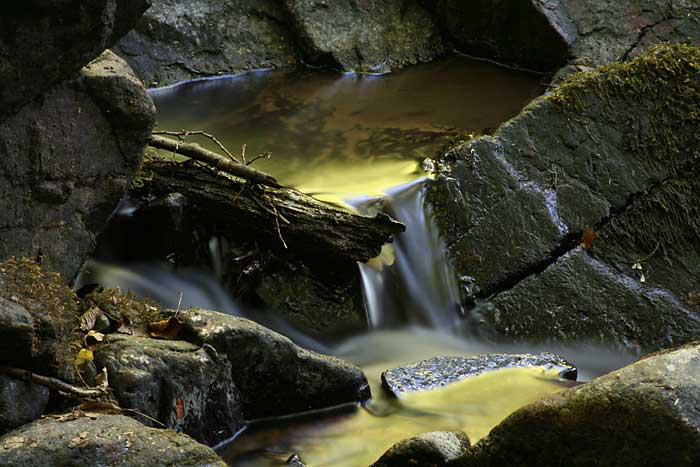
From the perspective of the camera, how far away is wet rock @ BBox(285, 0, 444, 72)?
29.4 ft

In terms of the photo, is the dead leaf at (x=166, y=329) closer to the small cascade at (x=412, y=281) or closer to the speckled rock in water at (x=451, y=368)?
the speckled rock in water at (x=451, y=368)

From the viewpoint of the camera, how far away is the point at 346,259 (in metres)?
5.48

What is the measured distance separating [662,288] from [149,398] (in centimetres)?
310

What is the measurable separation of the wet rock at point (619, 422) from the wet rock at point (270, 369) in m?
1.23

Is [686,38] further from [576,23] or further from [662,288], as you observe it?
[662,288]

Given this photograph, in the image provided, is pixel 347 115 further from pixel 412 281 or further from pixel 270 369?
pixel 270 369

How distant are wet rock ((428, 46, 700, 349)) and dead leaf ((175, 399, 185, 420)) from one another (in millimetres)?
2259

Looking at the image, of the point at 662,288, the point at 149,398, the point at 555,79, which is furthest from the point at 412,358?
the point at 555,79

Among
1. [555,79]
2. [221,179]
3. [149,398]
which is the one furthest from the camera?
[555,79]

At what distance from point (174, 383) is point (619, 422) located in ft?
5.47

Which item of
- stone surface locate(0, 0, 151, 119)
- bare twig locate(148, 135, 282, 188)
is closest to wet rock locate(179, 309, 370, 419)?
stone surface locate(0, 0, 151, 119)

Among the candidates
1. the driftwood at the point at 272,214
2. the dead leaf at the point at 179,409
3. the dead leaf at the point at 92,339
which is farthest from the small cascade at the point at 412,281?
the dead leaf at the point at 92,339

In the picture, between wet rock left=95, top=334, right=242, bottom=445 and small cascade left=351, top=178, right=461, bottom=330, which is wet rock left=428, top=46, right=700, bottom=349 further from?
wet rock left=95, top=334, right=242, bottom=445

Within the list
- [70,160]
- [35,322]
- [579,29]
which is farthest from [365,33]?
[35,322]
